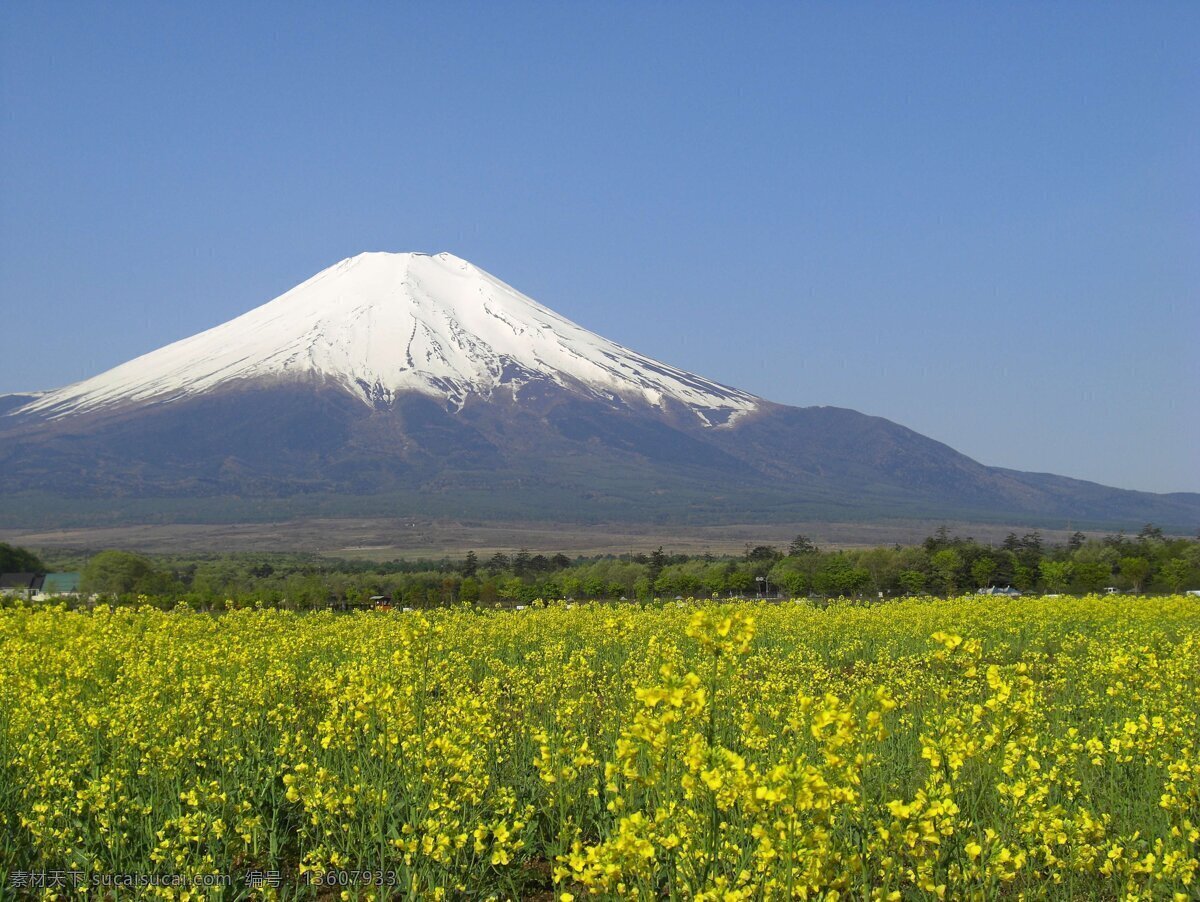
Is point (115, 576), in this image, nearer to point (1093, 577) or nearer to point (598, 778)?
point (1093, 577)

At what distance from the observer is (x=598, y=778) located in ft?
29.2

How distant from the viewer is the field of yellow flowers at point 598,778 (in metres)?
5.35

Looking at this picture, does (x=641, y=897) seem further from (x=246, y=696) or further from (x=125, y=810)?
(x=246, y=696)

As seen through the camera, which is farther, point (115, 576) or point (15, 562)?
point (15, 562)

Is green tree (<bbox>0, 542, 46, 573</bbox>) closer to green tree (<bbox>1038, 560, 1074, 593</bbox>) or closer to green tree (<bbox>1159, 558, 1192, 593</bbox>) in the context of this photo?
green tree (<bbox>1038, 560, 1074, 593</bbox>)

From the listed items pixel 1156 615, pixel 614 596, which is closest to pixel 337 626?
pixel 1156 615

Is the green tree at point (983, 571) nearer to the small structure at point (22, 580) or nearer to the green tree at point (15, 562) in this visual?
the small structure at point (22, 580)

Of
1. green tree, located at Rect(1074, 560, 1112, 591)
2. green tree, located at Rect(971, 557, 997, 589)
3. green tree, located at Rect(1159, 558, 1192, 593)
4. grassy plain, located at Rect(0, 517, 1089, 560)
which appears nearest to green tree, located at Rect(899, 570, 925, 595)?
green tree, located at Rect(971, 557, 997, 589)

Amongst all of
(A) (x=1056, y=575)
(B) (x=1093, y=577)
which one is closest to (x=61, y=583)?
(A) (x=1056, y=575)

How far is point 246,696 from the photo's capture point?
1024cm

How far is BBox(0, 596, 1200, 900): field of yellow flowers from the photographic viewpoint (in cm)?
535

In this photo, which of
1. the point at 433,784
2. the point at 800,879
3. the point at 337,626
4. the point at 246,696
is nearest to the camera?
the point at 800,879

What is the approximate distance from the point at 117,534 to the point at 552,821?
18398 cm

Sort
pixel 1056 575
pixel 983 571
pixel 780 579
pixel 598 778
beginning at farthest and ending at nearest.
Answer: pixel 780 579
pixel 983 571
pixel 1056 575
pixel 598 778
